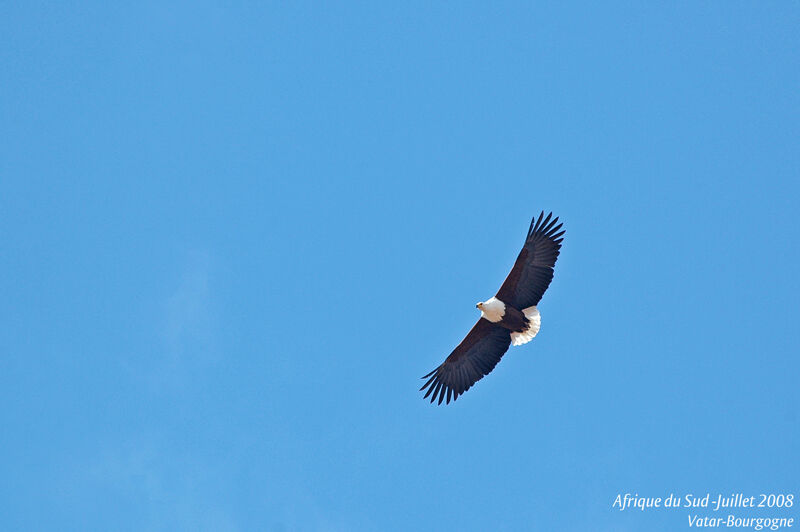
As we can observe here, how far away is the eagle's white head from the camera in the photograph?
22734mm

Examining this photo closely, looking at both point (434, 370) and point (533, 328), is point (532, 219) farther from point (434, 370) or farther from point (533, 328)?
point (434, 370)

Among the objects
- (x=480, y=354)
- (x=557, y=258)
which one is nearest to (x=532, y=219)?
(x=557, y=258)

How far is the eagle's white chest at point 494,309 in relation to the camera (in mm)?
22734

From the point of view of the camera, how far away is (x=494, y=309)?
22.7m

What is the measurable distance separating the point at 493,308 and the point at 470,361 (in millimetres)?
1565

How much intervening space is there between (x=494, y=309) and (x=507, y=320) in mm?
402

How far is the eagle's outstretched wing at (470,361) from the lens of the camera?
76.6ft

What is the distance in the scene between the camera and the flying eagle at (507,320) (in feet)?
73.8

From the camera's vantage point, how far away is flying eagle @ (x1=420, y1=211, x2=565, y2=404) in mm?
22484

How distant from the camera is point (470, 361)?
23672 mm

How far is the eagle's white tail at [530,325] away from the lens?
74.7 feet

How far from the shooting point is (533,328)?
22859 millimetres

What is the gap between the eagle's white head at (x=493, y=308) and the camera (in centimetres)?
2273

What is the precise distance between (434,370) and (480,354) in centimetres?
107
